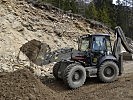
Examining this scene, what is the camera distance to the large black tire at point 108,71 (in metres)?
12.6

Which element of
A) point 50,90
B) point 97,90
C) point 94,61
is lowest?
Answer: point 97,90

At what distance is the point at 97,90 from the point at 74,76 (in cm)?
113

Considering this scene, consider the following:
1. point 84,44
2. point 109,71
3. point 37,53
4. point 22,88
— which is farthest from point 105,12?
point 22,88

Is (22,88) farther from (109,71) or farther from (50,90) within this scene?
(109,71)

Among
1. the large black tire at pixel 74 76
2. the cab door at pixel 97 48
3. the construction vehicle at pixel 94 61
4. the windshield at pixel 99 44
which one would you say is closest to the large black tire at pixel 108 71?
the construction vehicle at pixel 94 61

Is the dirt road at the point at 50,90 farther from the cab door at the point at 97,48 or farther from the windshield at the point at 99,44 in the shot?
the windshield at the point at 99,44

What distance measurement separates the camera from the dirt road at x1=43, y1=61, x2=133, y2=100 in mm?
10047

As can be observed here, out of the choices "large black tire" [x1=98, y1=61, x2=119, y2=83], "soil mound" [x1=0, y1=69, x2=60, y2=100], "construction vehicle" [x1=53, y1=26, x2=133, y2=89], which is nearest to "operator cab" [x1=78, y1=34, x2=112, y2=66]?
"construction vehicle" [x1=53, y1=26, x2=133, y2=89]

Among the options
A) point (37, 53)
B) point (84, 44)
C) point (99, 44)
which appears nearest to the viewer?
point (99, 44)

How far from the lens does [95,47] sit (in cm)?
1269

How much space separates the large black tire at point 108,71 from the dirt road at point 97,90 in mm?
260

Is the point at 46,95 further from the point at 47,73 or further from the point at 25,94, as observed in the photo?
the point at 47,73

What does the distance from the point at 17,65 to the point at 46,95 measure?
6068 millimetres

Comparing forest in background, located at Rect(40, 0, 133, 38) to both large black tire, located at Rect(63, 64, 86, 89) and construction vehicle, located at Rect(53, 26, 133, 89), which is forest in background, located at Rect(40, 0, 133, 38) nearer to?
construction vehicle, located at Rect(53, 26, 133, 89)
